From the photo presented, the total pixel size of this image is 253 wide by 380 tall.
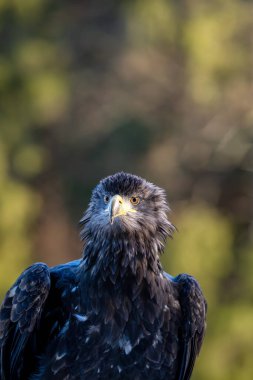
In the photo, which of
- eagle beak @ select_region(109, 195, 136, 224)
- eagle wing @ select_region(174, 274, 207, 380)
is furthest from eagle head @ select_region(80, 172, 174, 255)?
eagle wing @ select_region(174, 274, 207, 380)

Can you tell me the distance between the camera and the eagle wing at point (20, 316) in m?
7.09

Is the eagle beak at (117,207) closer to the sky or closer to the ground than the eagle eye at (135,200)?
closer to the ground

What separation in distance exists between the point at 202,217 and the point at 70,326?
14504mm

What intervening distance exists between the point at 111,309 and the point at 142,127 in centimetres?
1606

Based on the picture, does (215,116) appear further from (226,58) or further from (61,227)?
(61,227)

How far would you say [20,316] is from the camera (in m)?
7.08

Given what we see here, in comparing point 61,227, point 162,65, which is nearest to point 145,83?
point 162,65

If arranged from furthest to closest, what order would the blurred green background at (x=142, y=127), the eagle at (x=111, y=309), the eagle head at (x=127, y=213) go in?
the blurred green background at (x=142, y=127)
the eagle head at (x=127, y=213)
the eagle at (x=111, y=309)

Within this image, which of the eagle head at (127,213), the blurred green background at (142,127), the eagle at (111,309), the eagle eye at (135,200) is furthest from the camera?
the blurred green background at (142,127)

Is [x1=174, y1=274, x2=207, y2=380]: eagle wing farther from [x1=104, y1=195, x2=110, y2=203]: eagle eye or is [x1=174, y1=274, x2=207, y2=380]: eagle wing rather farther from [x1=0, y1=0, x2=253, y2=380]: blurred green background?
[x1=0, y1=0, x2=253, y2=380]: blurred green background

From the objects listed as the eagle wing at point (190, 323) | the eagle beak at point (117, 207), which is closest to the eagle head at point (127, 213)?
the eagle beak at point (117, 207)

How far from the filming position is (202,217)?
70.5 feet

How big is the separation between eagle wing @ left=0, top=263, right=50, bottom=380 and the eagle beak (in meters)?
0.59

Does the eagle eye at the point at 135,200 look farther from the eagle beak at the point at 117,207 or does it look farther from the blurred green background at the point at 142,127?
the blurred green background at the point at 142,127
